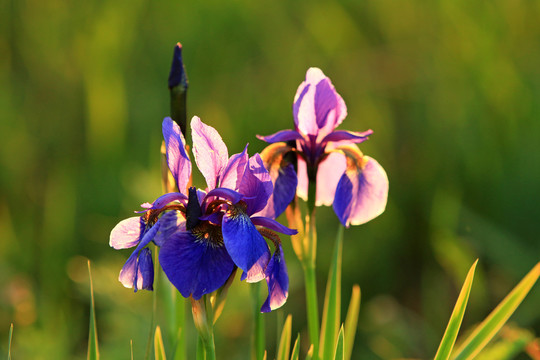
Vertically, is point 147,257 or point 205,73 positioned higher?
point 205,73

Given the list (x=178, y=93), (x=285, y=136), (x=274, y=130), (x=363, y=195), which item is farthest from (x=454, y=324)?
(x=274, y=130)

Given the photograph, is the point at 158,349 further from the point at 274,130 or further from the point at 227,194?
the point at 274,130

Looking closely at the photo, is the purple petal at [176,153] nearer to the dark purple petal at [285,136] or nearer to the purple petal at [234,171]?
the purple petal at [234,171]

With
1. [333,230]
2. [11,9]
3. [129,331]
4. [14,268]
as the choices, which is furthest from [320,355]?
[11,9]

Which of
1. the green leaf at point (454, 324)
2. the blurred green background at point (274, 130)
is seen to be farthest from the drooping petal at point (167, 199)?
the blurred green background at point (274, 130)

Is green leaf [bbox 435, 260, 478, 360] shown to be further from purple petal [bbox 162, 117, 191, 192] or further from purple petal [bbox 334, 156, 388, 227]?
purple petal [bbox 162, 117, 191, 192]

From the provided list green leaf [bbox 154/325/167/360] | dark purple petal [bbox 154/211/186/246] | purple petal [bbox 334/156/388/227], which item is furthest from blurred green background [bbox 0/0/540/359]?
dark purple petal [bbox 154/211/186/246]

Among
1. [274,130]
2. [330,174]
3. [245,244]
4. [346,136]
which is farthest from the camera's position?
[274,130]

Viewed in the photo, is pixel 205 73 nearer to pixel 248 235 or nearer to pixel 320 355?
pixel 320 355
